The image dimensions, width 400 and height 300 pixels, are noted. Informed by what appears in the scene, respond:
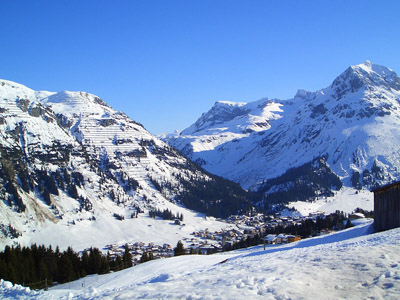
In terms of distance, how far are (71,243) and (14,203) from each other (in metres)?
35.8

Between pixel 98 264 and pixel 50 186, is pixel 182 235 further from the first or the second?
pixel 98 264

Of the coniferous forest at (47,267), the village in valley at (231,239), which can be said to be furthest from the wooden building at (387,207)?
the village in valley at (231,239)

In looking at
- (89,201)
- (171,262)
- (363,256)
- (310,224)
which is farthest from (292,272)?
(89,201)

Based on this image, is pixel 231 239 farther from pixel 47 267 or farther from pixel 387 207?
pixel 387 207

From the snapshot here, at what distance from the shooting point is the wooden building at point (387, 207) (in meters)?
47.0

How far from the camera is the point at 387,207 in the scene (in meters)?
49.3

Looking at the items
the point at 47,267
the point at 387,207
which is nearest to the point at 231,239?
the point at 47,267

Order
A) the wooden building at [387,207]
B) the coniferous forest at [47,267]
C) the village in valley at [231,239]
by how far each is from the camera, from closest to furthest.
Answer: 1. the wooden building at [387,207]
2. the coniferous forest at [47,267]
3. the village in valley at [231,239]

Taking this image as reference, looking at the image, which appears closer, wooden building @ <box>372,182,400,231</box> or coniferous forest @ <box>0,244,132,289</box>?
wooden building @ <box>372,182,400,231</box>

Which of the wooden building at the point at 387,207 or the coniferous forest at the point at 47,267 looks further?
the coniferous forest at the point at 47,267

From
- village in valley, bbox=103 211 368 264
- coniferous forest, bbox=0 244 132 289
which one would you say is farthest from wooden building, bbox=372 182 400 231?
village in valley, bbox=103 211 368 264

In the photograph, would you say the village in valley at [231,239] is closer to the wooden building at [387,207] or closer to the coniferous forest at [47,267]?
the coniferous forest at [47,267]

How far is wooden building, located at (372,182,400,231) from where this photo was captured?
4703 centimetres

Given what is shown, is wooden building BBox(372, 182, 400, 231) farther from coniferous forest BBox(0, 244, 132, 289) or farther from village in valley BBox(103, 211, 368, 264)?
village in valley BBox(103, 211, 368, 264)
